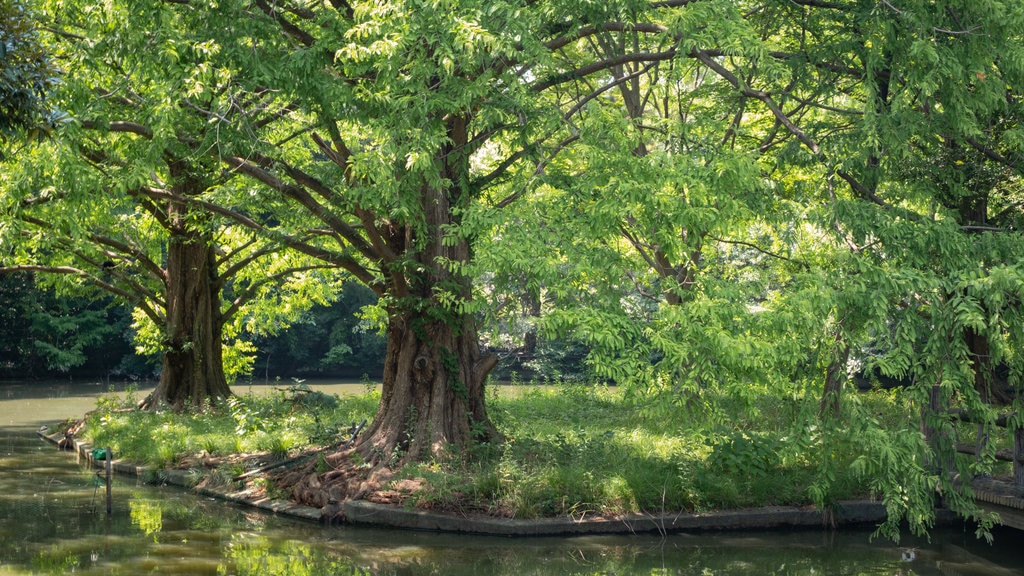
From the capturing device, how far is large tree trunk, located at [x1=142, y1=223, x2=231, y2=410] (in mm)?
20672

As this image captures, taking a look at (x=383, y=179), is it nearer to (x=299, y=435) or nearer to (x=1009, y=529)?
(x=299, y=435)

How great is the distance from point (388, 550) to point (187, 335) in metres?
11.6

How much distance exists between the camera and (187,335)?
68.4 feet

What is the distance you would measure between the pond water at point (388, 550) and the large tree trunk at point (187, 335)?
24.6ft

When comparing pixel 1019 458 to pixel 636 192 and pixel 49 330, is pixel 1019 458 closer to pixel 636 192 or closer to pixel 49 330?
pixel 636 192

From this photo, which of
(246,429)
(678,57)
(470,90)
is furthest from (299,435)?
(678,57)

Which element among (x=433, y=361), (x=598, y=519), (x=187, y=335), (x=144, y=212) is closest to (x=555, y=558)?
(x=598, y=519)

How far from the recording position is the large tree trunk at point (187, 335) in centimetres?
2067

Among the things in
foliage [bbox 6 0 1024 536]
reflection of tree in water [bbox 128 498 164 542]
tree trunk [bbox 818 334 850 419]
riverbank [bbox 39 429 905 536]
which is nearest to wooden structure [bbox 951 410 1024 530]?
foliage [bbox 6 0 1024 536]

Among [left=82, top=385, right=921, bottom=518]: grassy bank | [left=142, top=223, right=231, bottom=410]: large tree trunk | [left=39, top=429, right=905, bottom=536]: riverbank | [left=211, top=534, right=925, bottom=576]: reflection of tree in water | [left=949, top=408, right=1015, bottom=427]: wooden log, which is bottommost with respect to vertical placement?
[left=211, top=534, right=925, bottom=576]: reflection of tree in water

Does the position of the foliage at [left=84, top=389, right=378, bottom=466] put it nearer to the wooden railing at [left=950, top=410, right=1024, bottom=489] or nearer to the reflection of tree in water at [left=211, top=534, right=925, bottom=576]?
the reflection of tree in water at [left=211, top=534, right=925, bottom=576]

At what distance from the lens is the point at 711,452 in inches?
506

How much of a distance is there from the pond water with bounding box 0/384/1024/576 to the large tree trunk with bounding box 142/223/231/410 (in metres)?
7.50

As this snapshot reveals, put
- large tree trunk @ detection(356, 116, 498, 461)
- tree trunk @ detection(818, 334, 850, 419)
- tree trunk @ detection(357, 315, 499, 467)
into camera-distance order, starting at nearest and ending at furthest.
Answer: tree trunk @ detection(818, 334, 850, 419) → large tree trunk @ detection(356, 116, 498, 461) → tree trunk @ detection(357, 315, 499, 467)
